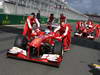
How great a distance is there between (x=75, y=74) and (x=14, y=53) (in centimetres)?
198

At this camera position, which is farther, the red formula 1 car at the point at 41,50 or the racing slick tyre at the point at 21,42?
the racing slick tyre at the point at 21,42

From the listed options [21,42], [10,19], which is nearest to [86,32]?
[10,19]

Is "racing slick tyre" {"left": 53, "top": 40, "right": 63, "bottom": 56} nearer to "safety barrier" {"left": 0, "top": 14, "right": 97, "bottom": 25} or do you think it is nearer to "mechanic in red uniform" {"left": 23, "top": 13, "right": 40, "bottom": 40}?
"mechanic in red uniform" {"left": 23, "top": 13, "right": 40, "bottom": 40}

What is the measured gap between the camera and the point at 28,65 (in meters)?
6.01

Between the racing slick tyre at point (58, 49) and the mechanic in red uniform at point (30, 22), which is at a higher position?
the mechanic in red uniform at point (30, 22)

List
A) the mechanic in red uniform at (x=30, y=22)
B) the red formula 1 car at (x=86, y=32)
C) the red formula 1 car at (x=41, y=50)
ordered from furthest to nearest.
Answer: the red formula 1 car at (x=86, y=32)
the mechanic in red uniform at (x=30, y=22)
the red formula 1 car at (x=41, y=50)

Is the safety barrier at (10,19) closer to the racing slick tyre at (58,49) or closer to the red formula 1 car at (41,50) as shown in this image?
the red formula 1 car at (41,50)

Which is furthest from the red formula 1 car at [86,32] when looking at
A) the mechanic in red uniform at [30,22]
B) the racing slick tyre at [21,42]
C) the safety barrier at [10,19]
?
the racing slick tyre at [21,42]

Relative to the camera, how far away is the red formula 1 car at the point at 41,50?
20.4ft

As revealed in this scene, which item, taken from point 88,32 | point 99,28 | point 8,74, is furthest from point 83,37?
point 8,74

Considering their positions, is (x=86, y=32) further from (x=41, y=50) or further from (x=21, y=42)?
(x=21, y=42)

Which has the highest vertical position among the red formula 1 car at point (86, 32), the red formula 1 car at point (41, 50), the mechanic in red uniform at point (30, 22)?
the mechanic in red uniform at point (30, 22)

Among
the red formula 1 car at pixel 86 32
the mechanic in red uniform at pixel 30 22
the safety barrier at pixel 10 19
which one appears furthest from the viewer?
the safety barrier at pixel 10 19

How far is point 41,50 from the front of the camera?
6.82 metres
